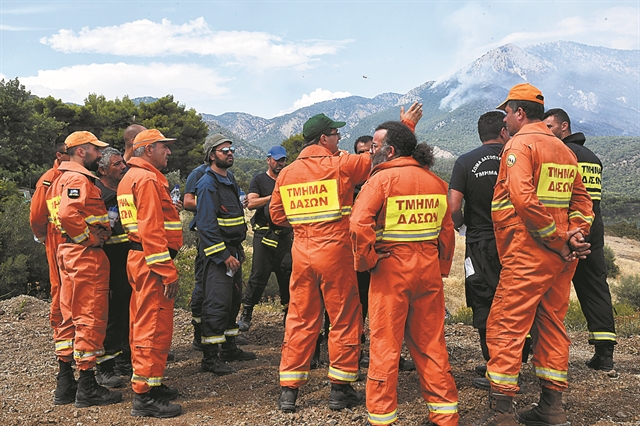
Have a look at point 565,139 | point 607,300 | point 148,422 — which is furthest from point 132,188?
point 607,300

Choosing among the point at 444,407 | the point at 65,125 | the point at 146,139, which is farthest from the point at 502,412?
the point at 65,125

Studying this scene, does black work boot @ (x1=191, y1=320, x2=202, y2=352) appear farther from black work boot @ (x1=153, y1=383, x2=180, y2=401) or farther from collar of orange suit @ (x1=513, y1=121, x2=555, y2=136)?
collar of orange suit @ (x1=513, y1=121, x2=555, y2=136)

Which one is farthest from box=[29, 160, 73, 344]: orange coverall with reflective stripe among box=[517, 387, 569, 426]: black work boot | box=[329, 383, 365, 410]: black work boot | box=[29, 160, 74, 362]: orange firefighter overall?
box=[517, 387, 569, 426]: black work boot

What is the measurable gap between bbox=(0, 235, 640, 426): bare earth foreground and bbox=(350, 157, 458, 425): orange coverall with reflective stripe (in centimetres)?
50

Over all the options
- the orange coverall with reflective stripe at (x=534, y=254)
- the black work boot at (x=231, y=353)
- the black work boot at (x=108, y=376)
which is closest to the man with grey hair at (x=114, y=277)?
the black work boot at (x=108, y=376)

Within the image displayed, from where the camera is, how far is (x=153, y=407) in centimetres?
457

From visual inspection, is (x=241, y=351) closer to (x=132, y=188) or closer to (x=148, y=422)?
(x=148, y=422)

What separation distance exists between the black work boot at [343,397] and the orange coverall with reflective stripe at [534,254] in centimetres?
117

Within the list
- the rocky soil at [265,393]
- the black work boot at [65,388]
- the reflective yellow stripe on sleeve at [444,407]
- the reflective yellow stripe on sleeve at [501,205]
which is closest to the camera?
the reflective yellow stripe on sleeve at [444,407]

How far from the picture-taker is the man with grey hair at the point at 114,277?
5.54m

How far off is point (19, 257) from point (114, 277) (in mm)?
5264

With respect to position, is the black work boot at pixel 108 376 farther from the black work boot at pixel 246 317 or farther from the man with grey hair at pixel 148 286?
the black work boot at pixel 246 317

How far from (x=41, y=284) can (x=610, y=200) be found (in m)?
75.7

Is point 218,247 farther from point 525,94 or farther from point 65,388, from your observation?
point 525,94
